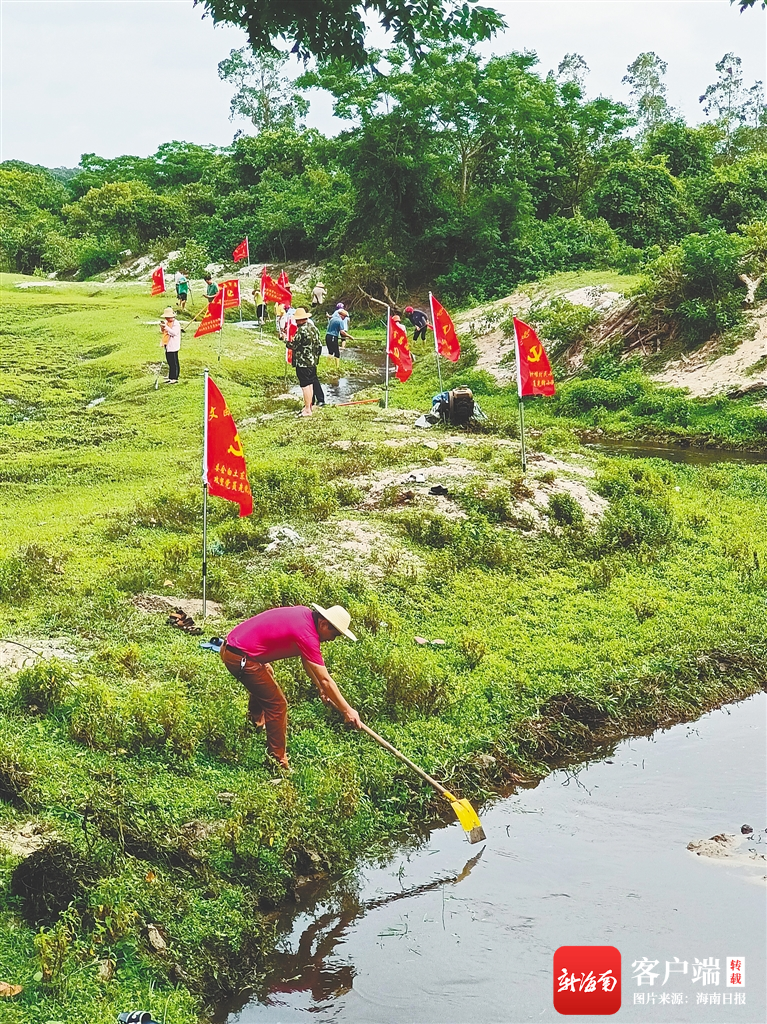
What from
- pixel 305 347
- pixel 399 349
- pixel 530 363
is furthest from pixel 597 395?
pixel 530 363

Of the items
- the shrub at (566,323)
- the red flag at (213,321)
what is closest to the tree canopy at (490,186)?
the shrub at (566,323)


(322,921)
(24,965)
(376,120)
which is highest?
(376,120)

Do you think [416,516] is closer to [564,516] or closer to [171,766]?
[564,516]

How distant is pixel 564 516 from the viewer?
12414 mm

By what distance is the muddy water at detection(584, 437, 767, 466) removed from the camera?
58.1ft

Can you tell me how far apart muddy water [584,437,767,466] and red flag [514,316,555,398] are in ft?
13.1

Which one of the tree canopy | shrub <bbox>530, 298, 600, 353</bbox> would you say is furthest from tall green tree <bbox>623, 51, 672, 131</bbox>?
shrub <bbox>530, 298, 600, 353</bbox>

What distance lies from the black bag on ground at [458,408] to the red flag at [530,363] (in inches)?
128

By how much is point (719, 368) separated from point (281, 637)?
54.2 feet

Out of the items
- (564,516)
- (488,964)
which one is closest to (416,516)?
(564,516)

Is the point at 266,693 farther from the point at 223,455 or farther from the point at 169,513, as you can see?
the point at 169,513

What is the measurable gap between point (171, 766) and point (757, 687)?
5.37m

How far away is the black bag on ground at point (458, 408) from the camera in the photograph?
1692cm

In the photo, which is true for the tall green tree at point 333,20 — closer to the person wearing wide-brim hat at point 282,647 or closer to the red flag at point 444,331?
the person wearing wide-brim hat at point 282,647
